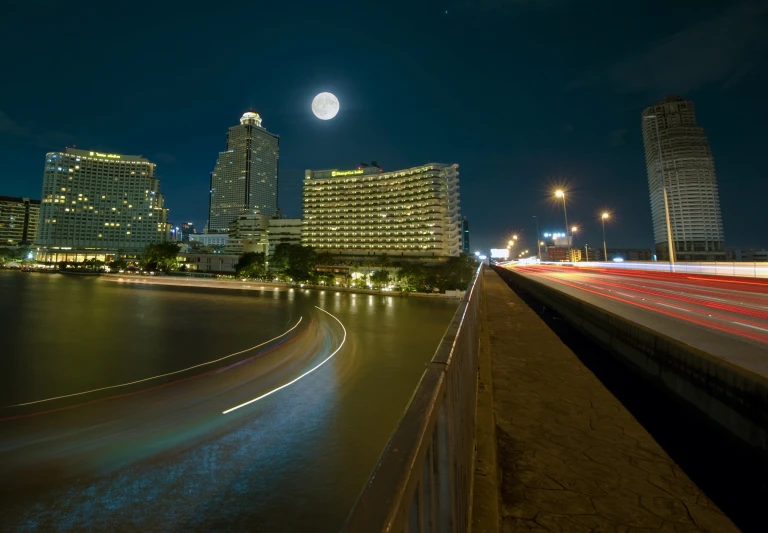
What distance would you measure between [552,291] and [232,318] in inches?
1701

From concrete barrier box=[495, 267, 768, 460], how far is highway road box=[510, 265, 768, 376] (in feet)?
5.16

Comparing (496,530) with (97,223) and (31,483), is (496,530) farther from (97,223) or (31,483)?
(97,223)

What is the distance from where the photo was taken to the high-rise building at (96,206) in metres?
167

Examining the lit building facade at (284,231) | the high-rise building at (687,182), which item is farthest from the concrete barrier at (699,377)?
the lit building facade at (284,231)

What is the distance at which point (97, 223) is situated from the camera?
173125 mm

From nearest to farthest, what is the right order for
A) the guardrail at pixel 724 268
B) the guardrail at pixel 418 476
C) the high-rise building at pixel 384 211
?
1. the guardrail at pixel 418 476
2. the guardrail at pixel 724 268
3. the high-rise building at pixel 384 211

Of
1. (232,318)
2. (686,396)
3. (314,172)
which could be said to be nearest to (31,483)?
(686,396)

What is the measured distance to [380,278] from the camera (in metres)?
93.2

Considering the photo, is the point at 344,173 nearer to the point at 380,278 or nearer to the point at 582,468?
the point at 380,278

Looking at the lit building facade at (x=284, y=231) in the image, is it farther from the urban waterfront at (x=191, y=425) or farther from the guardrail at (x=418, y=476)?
the guardrail at (x=418, y=476)

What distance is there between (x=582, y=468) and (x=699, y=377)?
2.09 meters

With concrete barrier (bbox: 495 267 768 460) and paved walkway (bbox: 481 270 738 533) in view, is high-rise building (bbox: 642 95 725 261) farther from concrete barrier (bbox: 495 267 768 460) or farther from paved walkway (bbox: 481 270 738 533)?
paved walkway (bbox: 481 270 738 533)

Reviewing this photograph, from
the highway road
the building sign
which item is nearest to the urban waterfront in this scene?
the highway road

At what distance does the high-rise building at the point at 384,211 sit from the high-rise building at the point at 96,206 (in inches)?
4191
